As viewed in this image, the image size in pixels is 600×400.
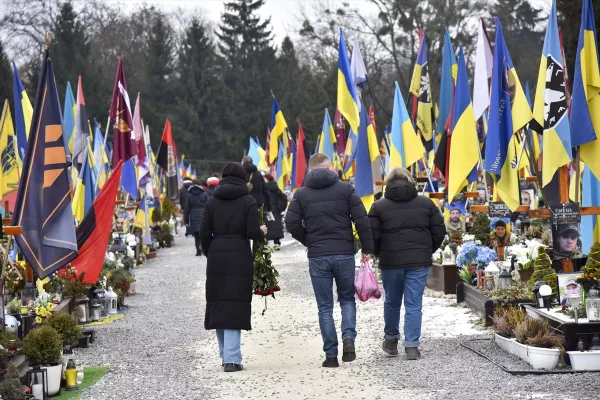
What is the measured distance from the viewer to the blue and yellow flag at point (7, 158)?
58.3 feet

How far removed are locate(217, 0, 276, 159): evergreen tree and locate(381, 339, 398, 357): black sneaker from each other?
2517 inches

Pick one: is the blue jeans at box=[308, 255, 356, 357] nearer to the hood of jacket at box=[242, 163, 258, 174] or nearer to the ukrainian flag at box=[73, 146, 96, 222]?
the ukrainian flag at box=[73, 146, 96, 222]

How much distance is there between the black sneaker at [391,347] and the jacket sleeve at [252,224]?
163 centimetres

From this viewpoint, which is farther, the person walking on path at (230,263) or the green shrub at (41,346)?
the person walking on path at (230,263)

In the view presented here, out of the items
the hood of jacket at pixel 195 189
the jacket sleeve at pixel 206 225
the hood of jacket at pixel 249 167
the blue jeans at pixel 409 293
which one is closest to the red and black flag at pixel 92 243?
the jacket sleeve at pixel 206 225

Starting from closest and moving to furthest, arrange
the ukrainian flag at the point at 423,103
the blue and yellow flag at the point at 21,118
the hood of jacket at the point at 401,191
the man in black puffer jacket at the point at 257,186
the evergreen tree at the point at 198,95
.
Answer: the hood of jacket at the point at 401,191 < the blue and yellow flag at the point at 21,118 < the ukrainian flag at the point at 423,103 < the man in black puffer jacket at the point at 257,186 < the evergreen tree at the point at 198,95

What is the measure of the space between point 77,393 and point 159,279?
36.5 feet

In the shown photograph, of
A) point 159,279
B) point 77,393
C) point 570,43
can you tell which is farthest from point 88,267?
point 570,43

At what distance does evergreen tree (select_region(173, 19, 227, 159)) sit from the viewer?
74.5 m

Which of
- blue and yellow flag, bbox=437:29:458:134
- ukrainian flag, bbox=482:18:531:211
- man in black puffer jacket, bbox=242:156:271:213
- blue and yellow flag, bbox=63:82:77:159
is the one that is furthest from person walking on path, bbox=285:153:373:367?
man in black puffer jacket, bbox=242:156:271:213

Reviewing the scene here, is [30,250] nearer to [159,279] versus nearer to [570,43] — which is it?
[159,279]

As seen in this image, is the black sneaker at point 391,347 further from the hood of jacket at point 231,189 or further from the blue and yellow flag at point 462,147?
the blue and yellow flag at point 462,147

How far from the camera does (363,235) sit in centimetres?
1023

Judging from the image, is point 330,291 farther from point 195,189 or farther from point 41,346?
point 195,189
